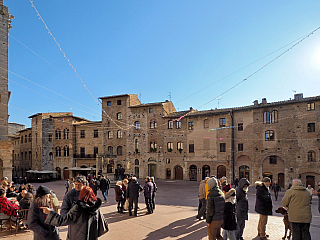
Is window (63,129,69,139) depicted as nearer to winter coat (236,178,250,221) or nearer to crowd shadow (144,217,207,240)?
crowd shadow (144,217,207,240)

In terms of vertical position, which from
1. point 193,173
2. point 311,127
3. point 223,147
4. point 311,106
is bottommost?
point 193,173

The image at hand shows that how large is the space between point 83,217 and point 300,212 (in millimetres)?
5013

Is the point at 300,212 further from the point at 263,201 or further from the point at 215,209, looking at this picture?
the point at 215,209

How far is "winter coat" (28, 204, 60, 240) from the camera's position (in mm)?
4629

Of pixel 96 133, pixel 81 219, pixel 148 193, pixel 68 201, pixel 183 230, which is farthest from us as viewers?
pixel 96 133

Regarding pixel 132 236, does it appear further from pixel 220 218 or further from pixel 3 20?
pixel 3 20

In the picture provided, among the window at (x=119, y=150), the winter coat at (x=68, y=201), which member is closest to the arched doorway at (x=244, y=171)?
the window at (x=119, y=150)

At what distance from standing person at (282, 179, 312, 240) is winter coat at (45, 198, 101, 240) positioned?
4678 millimetres

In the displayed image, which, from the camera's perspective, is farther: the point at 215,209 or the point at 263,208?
the point at 263,208

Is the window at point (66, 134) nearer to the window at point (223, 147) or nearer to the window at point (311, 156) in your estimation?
the window at point (223, 147)

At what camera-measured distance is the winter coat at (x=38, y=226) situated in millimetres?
4629

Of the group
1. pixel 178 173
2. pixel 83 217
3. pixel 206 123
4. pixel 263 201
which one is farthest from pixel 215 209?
pixel 178 173

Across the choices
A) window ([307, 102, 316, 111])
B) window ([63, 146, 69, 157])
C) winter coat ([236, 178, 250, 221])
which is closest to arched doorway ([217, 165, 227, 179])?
window ([307, 102, 316, 111])

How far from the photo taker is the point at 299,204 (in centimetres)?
607
